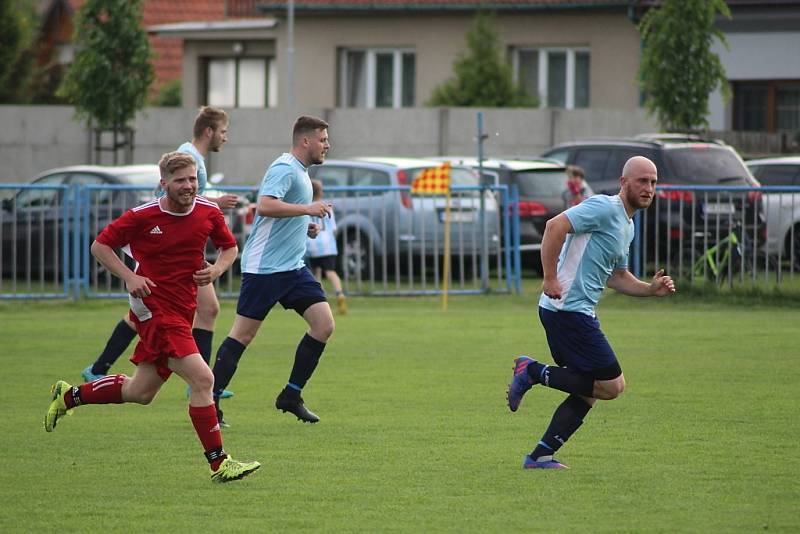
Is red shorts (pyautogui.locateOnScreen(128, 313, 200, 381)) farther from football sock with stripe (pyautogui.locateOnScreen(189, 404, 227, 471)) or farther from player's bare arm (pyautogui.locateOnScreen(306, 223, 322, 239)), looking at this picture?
player's bare arm (pyautogui.locateOnScreen(306, 223, 322, 239))

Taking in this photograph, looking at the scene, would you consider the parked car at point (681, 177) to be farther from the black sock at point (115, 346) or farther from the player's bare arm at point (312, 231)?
the player's bare arm at point (312, 231)

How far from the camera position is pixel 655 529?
7.00 meters

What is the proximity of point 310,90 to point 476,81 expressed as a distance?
6425 mm

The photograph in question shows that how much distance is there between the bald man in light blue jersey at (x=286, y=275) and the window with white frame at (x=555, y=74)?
92.6 feet

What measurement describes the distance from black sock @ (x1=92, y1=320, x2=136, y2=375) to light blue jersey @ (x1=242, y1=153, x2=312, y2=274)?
2006 millimetres

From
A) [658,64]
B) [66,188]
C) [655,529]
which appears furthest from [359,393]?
[658,64]

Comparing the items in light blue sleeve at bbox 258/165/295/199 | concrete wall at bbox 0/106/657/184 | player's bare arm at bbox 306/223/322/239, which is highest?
concrete wall at bbox 0/106/657/184

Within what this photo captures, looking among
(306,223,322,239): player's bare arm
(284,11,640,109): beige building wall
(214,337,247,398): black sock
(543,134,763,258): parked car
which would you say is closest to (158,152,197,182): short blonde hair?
(214,337,247,398): black sock

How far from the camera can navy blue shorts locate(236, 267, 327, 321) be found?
404 inches

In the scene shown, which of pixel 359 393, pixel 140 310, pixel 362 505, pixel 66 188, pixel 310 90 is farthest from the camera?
pixel 310 90

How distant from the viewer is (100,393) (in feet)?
28.4

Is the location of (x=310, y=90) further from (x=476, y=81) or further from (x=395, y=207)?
(x=395, y=207)

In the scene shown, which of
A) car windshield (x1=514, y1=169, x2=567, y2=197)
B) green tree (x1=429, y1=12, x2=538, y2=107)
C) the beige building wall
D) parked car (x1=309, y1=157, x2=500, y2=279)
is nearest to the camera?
parked car (x1=309, y1=157, x2=500, y2=279)

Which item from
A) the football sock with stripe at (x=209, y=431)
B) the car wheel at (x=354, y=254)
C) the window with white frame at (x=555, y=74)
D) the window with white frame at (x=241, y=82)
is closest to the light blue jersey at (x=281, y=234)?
the football sock with stripe at (x=209, y=431)
